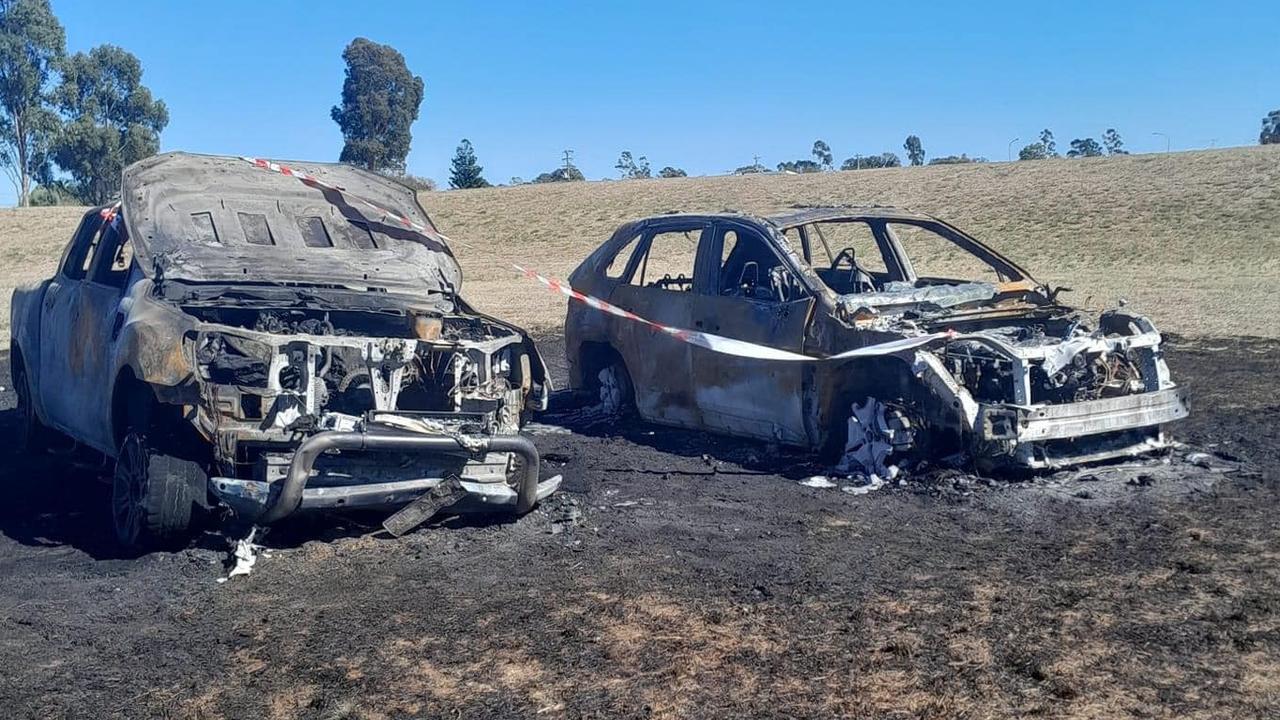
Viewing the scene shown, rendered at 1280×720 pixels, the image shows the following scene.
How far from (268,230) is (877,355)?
12.9ft

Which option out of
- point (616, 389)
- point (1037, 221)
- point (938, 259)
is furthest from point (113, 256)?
point (1037, 221)

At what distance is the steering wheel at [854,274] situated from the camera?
866 cm

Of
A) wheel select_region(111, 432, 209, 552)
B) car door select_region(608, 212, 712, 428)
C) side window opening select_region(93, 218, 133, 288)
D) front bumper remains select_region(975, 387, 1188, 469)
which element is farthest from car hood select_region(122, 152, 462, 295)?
front bumper remains select_region(975, 387, 1188, 469)

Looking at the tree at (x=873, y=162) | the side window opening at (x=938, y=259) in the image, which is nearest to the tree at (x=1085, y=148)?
the tree at (x=873, y=162)

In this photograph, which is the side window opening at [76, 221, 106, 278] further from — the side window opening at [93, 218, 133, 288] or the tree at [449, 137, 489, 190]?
the tree at [449, 137, 489, 190]

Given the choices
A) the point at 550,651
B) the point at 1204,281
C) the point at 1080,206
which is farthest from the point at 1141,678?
the point at 1080,206

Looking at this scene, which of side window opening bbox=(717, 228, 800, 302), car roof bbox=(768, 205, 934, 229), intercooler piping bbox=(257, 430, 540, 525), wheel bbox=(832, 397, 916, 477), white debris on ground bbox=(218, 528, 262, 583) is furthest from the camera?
car roof bbox=(768, 205, 934, 229)

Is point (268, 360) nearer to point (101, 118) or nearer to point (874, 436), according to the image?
point (874, 436)

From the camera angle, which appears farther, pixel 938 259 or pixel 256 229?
pixel 938 259

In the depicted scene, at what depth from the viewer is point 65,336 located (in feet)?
25.0

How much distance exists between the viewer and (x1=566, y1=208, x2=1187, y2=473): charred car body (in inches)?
284

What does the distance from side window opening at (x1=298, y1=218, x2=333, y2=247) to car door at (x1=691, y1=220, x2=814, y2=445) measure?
2.69 metres

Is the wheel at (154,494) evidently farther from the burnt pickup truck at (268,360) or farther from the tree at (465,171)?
the tree at (465,171)

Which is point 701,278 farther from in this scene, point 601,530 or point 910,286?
point 601,530
